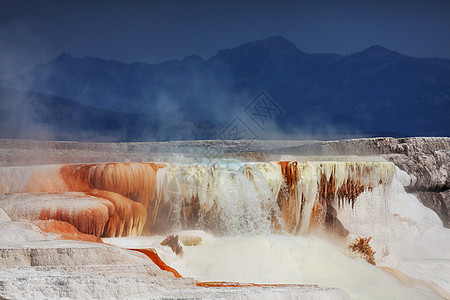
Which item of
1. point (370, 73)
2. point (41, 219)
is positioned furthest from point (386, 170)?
point (370, 73)

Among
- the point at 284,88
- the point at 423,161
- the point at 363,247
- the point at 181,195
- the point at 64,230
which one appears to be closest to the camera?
the point at 64,230

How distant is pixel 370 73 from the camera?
29.2m

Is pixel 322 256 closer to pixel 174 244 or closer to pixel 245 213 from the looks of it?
pixel 245 213

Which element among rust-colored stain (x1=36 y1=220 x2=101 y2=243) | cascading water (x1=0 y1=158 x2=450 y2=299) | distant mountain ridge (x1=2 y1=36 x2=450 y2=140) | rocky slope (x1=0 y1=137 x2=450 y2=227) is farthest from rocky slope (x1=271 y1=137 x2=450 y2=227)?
distant mountain ridge (x1=2 y1=36 x2=450 y2=140)

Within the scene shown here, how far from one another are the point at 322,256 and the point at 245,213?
89 cm

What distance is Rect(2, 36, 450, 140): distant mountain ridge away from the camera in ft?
76.7

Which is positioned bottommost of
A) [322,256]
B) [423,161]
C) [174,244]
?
[322,256]

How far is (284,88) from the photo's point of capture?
96.0 ft

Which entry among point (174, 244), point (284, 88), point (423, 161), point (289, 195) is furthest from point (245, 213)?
point (284, 88)

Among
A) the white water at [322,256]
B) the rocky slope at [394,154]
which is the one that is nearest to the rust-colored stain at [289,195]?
the white water at [322,256]

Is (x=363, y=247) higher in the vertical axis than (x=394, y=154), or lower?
lower

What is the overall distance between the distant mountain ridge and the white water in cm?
1705

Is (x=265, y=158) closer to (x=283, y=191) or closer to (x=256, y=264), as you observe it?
(x=283, y=191)

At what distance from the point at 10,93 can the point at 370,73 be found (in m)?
23.9
